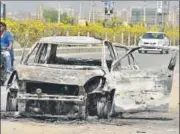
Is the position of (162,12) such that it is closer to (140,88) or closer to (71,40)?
(71,40)

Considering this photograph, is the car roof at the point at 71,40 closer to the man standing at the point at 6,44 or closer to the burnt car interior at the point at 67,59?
the burnt car interior at the point at 67,59

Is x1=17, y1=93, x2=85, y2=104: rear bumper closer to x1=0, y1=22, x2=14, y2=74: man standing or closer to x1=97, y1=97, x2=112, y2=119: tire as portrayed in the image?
x1=97, y1=97, x2=112, y2=119: tire

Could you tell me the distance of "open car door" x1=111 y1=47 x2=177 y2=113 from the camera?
32.5 ft

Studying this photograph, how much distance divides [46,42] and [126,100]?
6.11ft

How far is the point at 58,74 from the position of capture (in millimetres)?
9383

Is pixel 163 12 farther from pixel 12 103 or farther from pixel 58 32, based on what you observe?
pixel 12 103

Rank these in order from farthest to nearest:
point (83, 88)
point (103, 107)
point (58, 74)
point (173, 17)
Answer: point (173, 17)
point (103, 107)
point (58, 74)
point (83, 88)

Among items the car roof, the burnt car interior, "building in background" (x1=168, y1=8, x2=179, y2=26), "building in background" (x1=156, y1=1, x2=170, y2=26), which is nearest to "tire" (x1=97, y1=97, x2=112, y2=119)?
the burnt car interior

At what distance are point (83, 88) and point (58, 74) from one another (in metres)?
0.53

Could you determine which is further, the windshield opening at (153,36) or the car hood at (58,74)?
the windshield opening at (153,36)

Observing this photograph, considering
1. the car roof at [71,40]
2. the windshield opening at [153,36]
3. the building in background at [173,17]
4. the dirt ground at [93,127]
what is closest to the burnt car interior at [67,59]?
the car roof at [71,40]

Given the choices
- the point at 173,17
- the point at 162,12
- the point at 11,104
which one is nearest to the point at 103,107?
the point at 11,104

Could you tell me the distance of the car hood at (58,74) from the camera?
9203mm

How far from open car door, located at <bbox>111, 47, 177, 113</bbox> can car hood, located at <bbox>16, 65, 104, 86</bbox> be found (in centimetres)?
62
